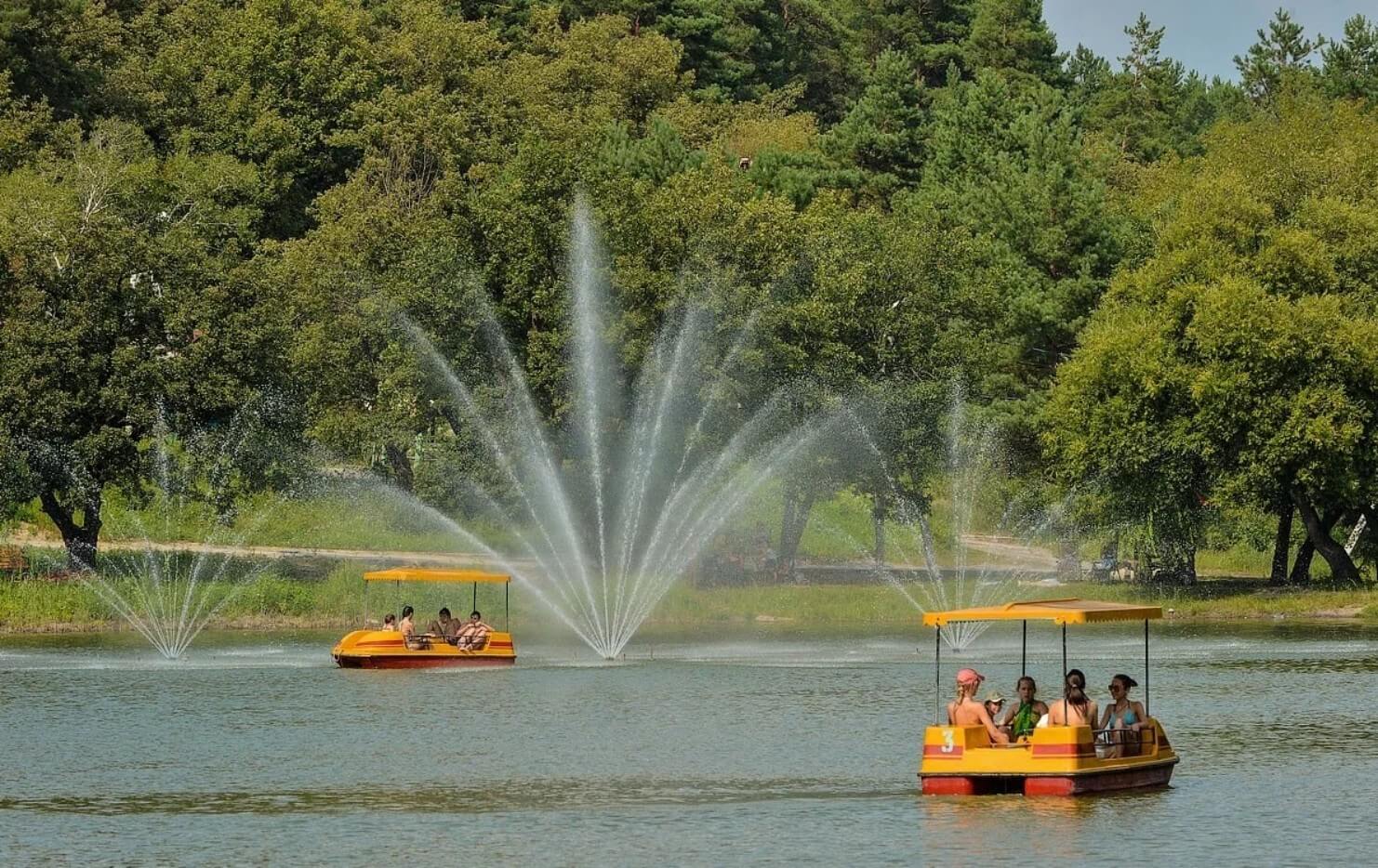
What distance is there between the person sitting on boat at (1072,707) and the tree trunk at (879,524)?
5393cm

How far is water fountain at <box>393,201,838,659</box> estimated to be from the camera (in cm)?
8762

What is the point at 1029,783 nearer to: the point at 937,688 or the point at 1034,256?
the point at 937,688

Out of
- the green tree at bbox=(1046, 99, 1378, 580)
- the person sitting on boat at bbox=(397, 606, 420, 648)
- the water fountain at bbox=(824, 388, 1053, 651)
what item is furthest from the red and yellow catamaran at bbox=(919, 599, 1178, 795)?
the green tree at bbox=(1046, 99, 1378, 580)

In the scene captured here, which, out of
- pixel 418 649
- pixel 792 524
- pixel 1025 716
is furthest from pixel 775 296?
pixel 1025 716

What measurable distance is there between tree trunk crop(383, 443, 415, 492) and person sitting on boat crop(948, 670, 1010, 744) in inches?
2428

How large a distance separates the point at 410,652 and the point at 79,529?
26.3 m

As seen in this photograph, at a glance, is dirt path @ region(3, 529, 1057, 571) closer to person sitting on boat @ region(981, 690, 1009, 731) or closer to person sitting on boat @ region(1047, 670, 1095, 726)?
person sitting on boat @ region(981, 690, 1009, 731)

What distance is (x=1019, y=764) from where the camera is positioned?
3756 cm

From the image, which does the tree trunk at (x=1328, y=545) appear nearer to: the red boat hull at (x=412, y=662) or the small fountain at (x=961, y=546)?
the small fountain at (x=961, y=546)

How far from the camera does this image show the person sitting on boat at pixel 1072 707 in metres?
37.7

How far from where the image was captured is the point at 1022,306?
9675 centimetres

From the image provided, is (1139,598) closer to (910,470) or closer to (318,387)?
(910,470)

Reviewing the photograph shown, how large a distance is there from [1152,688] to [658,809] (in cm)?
2287

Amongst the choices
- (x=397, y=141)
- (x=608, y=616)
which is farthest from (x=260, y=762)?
(x=397, y=141)
